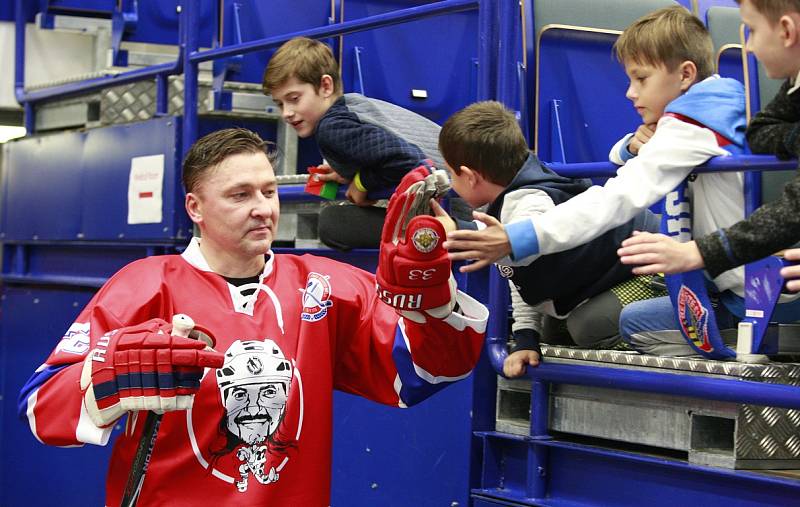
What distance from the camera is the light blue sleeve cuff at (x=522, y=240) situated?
285cm

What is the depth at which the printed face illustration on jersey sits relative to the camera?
306 centimetres

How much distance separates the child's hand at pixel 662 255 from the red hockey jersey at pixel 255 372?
57 centimetres

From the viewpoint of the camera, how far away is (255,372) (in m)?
3.07

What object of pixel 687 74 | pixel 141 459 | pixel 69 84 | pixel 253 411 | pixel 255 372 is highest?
pixel 69 84

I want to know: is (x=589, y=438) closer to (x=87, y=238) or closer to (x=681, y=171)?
(x=681, y=171)

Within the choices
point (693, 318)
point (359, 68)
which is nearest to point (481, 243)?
point (693, 318)

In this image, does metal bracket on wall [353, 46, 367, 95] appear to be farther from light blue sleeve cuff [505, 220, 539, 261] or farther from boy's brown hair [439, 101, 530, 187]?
light blue sleeve cuff [505, 220, 539, 261]

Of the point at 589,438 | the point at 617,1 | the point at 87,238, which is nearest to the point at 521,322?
the point at 589,438

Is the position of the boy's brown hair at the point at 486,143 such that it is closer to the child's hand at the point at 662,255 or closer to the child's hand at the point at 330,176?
the child's hand at the point at 662,255

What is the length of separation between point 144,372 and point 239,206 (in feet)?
2.22

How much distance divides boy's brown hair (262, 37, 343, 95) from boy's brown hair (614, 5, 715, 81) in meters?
1.50

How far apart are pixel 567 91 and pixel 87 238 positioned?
2.96 meters

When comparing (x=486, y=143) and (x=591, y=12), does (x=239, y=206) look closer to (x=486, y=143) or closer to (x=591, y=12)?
(x=486, y=143)

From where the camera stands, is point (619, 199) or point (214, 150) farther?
point (214, 150)
